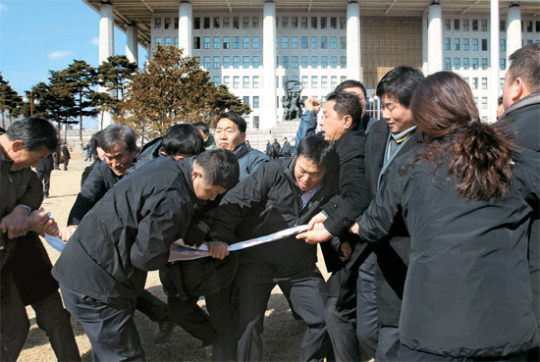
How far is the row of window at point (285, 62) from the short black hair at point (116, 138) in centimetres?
6380

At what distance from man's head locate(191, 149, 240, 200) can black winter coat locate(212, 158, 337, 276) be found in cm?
50

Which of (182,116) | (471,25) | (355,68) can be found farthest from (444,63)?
(182,116)

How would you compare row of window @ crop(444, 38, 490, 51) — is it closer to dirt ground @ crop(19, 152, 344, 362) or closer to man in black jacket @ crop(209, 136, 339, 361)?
dirt ground @ crop(19, 152, 344, 362)

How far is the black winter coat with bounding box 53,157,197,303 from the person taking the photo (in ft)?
8.62

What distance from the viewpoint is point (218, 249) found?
11.1ft

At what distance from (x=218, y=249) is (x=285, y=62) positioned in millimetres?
65229

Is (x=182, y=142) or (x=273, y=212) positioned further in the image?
(x=182, y=142)

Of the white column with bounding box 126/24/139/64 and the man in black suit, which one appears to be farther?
the white column with bounding box 126/24/139/64

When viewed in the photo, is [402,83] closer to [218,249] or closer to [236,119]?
[218,249]

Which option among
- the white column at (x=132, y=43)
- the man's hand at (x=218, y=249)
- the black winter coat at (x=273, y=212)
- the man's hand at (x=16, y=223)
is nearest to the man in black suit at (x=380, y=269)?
the black winter coat at (x=273, y=212)

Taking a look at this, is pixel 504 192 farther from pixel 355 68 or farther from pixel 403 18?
pixel 403 18

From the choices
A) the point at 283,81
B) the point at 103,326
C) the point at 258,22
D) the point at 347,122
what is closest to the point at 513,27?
the point at 283,81

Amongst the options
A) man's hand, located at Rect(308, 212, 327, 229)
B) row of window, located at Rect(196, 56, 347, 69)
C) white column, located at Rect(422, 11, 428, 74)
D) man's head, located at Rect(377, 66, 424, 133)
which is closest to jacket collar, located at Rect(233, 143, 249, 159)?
man's hand, located at Rect(308, 212, 327, 229)

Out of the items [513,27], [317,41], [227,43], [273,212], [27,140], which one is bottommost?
[273,212]
